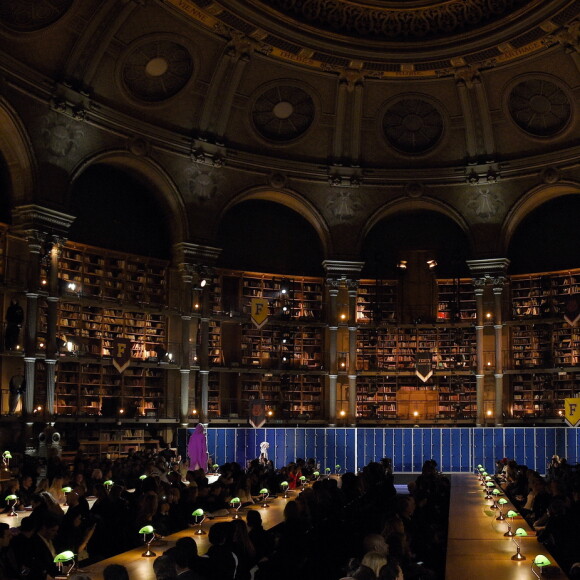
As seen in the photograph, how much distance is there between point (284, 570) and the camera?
7.28 metres

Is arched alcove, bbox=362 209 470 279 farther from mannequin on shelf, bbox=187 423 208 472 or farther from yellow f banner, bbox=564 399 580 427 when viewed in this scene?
mannequin on shelf, bbox=187 423 208 472

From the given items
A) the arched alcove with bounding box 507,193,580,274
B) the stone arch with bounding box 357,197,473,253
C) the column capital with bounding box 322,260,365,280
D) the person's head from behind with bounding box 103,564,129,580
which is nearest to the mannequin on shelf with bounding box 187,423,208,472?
the column capital with bounding box 322,260,365,280

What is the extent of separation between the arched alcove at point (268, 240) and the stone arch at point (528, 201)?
6.36m

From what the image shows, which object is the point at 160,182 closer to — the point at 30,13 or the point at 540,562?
the point at 30,13

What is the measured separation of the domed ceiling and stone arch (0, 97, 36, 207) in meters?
5.58

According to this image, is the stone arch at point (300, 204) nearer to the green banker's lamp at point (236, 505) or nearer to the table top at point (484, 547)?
the table top at point (484, 547)

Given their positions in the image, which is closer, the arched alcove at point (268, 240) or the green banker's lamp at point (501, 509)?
the green banker's lamp at point (501, 509)

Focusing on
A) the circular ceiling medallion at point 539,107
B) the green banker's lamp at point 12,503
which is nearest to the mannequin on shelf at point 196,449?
the green banker's lamp at point 12,503

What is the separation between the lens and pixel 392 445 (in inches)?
1029

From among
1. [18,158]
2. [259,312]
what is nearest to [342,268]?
[259,312]

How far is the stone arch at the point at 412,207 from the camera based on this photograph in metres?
28.1

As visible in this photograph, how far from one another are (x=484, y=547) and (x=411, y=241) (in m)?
21.3

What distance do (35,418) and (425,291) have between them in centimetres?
1412

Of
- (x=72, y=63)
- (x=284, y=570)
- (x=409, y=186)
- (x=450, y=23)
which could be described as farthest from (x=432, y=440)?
(x=284, y=570)
